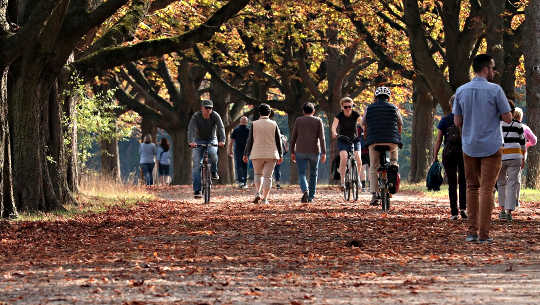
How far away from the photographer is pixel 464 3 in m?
29.8

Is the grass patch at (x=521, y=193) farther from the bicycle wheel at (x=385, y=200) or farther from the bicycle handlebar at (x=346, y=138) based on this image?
the bicycle wheel at (x=385, y=200)

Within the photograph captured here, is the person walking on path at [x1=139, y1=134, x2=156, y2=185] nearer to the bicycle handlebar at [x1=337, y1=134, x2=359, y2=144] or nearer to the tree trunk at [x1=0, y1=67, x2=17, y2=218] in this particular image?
the bicycle handlebar at [x1=337, y1=134, x2=359, y2=144]

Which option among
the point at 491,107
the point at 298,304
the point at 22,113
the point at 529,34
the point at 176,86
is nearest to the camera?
the point at 298,304

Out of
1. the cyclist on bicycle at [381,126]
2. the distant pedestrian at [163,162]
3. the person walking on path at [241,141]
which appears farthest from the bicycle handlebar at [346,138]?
the distant pedestrian at [163,162]

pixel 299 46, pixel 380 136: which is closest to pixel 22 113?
pixel 380 136

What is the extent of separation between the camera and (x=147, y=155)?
3173 cm

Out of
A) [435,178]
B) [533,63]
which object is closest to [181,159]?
[533,63]

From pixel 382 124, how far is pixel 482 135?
484cm

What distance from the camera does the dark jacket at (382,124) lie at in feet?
49.5

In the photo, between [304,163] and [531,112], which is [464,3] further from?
[304,163]

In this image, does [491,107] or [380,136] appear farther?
[380,136]

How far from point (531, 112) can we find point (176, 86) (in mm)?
17005

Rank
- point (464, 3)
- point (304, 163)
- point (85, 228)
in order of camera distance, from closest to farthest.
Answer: point (85, 228) < point (304, 163) < point (464, 3)

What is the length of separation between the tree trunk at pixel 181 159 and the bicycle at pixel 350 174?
16.9 m
